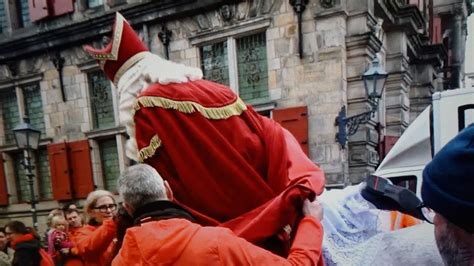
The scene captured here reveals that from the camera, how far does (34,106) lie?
11109mm

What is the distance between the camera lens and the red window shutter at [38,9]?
10328 millimetres

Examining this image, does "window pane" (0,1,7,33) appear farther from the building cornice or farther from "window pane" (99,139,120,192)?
"window pane" (99,139,120,192)

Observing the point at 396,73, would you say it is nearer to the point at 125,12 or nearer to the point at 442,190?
the point at 125,12

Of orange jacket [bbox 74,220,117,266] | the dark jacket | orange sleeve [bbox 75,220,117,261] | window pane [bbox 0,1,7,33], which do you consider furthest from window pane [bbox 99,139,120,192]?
orange sleeve [bbox 75,220,117,261]

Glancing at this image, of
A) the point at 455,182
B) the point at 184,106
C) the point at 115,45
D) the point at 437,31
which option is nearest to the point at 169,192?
the point at 184,106

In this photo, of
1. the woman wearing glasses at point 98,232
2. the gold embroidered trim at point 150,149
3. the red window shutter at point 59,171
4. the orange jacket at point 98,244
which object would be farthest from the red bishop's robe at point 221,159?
the red window shutter at point 59,171

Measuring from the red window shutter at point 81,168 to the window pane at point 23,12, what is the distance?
3918mm

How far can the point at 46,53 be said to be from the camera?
1060 cm

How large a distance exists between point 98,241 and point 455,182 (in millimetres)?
2642

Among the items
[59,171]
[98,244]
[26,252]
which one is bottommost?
[59,171]

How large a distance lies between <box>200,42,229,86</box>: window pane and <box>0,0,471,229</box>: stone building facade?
22 millimetres

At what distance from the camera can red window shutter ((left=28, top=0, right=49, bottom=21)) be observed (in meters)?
10.3

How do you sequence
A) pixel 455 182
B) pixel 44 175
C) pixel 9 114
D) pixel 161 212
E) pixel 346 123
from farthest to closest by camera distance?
pixel 9 114, pixel 44 175, pixel 346 123, pixel 161 212, pixel 455 182

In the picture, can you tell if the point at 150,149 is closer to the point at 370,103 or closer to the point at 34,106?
the point at 370,103
